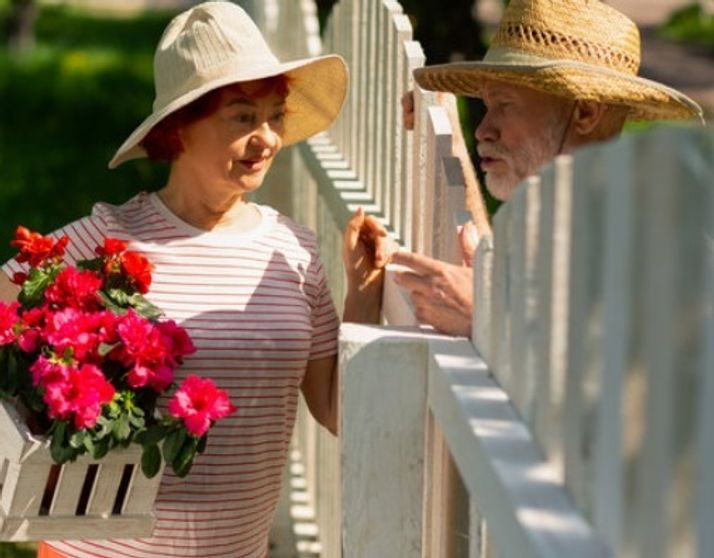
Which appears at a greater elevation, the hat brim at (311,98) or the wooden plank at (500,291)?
the wooden plank at (500,291)

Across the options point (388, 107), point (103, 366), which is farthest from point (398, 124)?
point (103, 366)

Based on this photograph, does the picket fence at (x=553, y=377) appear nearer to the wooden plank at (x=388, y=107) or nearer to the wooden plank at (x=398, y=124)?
the wooden plank at (x=398, y=124)

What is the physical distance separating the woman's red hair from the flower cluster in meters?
0.43

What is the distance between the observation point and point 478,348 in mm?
2727

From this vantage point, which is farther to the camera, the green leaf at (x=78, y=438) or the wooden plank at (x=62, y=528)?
the wooden plank at (x=62, y=528)

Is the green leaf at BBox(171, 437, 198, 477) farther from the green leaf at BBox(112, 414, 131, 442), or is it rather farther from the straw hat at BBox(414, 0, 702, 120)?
the straw hat at BBox(414, 0, 702, 120)

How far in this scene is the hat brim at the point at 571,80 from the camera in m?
3.60

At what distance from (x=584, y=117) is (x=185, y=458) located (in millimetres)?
1019

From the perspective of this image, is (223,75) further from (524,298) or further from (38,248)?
(524,298)

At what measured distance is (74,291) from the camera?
11.2 ft

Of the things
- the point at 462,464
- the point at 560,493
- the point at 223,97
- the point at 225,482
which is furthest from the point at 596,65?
the point at 560,493

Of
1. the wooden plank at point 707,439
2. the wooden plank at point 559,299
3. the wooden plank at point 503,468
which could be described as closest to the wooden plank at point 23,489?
the wooden plank at point 503,468

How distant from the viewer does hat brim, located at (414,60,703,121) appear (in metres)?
3.60

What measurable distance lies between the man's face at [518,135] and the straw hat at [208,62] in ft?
1.35
